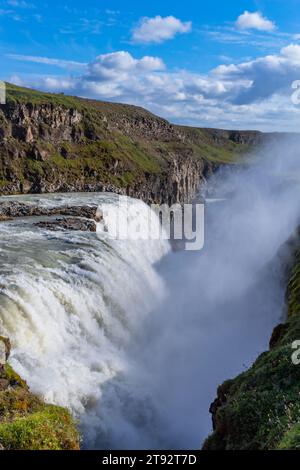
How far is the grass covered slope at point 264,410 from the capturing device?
12.9 m

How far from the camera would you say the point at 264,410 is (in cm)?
1491

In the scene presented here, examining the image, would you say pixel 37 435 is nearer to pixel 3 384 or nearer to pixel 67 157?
pixel 3 384

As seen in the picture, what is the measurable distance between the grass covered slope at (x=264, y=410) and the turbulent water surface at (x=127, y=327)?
9.89 m

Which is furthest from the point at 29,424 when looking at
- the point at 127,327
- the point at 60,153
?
the point at 60,153

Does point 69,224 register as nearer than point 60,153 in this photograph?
Yes

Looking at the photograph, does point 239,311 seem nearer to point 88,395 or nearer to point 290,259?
point 290,259

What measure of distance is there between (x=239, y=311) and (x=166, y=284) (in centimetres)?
1167

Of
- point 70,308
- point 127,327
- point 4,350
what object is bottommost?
point 4,350

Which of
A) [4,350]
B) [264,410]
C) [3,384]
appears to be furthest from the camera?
[4,350]

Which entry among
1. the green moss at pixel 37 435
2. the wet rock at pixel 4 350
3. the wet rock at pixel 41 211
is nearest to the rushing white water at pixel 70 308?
the wet rock at pixel 4 350

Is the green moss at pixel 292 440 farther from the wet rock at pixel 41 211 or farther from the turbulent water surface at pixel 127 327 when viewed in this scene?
the wet rock at pixel 41 211

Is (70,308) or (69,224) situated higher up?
(69,224)
